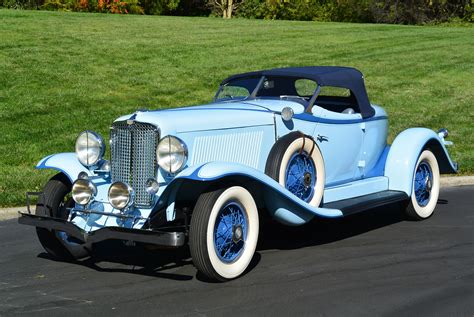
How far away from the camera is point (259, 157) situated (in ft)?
23.0

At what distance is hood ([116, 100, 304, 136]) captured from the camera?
6.41m

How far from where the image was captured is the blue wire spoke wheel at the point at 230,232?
6.15 meters

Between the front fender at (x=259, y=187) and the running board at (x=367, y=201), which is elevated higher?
the front fender at (x=259, y=187)

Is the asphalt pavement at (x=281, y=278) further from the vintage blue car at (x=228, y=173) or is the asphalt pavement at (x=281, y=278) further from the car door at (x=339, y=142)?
the car door at (x=339, y=142)

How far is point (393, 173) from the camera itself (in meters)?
8.30

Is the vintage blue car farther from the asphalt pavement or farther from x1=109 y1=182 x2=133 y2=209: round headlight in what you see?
the asphalt pavement

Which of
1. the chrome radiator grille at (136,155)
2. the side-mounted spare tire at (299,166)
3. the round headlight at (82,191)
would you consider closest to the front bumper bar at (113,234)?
the round headlight at (82,191)

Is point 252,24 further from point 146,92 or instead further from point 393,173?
point 393,173

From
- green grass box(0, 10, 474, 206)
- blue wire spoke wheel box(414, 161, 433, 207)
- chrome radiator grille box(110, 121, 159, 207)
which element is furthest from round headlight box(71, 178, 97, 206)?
blue wire spoke wheel box(414, 161, 433, 207)

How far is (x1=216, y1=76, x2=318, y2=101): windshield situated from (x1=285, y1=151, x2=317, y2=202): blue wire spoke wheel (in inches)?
44.1

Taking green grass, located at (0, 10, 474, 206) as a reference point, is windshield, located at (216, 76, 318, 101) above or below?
above

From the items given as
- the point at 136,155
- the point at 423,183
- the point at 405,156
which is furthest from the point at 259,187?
the point at 423,183

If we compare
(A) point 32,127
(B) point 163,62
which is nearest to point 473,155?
(A) point 32,127

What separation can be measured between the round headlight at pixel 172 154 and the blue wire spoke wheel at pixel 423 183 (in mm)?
3392
